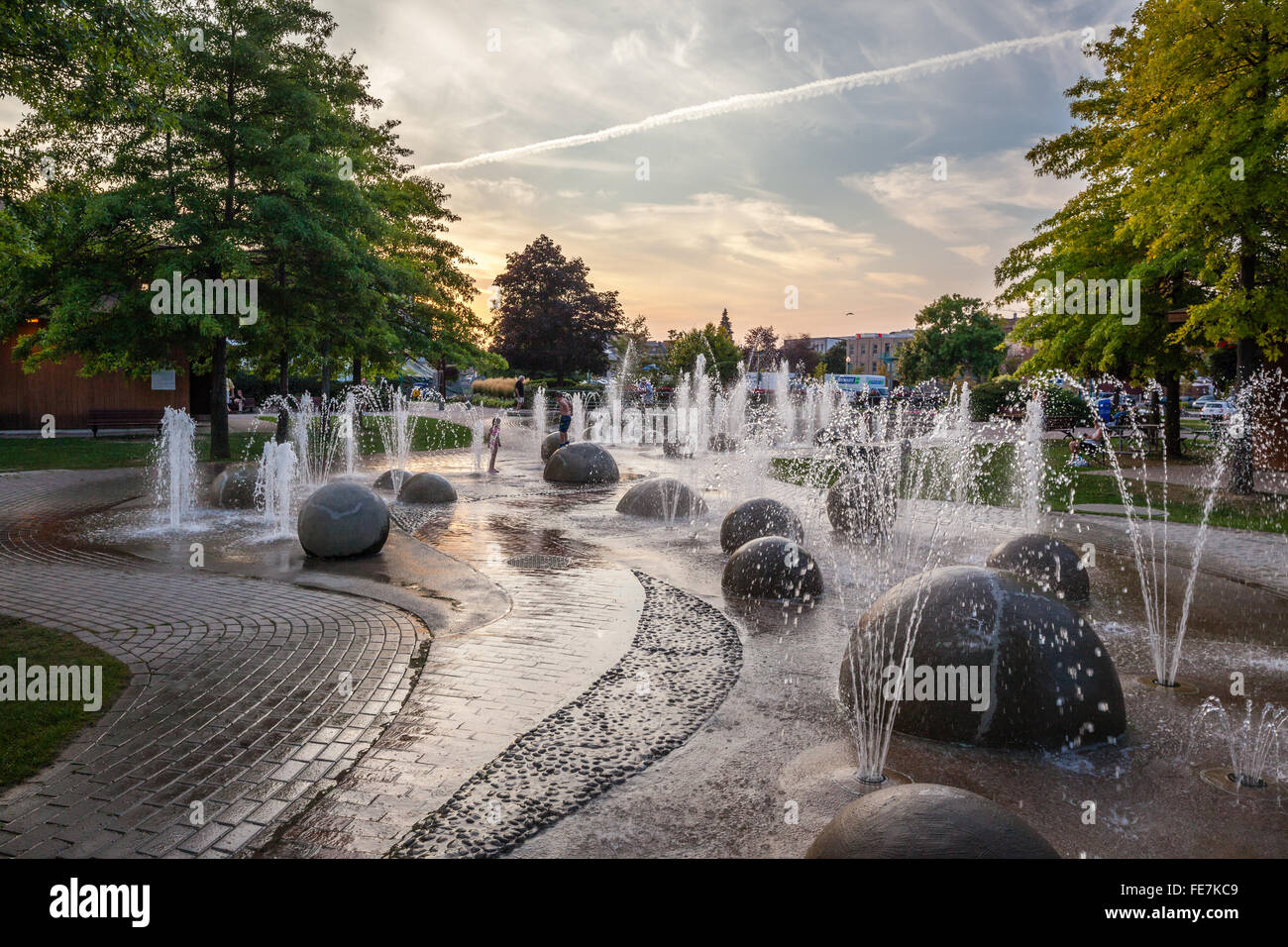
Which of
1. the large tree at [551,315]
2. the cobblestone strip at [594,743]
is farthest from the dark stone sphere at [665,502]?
the large tree at [551,315]

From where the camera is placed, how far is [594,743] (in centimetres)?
494

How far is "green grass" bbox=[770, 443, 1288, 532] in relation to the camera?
1403 centimetres

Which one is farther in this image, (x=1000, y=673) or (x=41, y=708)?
(x=41, y=708)

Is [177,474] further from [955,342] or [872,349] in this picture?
[872,349]

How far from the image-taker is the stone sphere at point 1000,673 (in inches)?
194

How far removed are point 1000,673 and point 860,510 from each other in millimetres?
7706

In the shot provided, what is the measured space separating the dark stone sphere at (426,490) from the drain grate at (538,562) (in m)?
5.09

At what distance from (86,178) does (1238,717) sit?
912 inches

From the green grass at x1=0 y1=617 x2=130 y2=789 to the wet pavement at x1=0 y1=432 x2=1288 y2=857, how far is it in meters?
0.14

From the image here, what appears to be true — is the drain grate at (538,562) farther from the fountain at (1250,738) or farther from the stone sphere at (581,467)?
the stone sphere at (581,467)

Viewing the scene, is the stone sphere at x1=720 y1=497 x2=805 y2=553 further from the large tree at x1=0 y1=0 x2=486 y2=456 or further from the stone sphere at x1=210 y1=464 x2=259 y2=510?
the large tree at x1=0 y1=0 x2=486 y2=456

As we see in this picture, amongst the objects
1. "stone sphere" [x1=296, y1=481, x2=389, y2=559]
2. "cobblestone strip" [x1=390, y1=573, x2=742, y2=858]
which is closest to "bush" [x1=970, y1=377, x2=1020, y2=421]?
"stone sphere" [x1=296, y1=481, x2=389, y2=559]

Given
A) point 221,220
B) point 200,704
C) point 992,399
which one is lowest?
point 200,704

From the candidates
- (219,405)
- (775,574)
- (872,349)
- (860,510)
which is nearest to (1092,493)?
(860,510)
